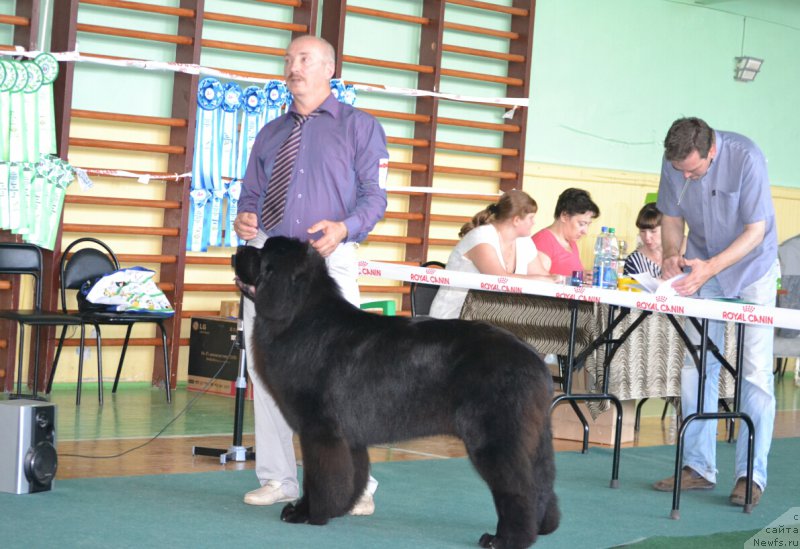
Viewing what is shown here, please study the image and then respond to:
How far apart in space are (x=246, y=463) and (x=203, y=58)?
3.43 metres

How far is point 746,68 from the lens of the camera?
32.4 ft

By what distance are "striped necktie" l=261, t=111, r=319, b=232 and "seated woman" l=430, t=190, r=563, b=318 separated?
6.68ft

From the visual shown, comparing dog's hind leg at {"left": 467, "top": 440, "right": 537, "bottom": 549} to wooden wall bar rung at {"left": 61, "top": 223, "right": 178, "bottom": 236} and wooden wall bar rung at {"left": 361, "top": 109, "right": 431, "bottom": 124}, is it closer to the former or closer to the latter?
wooden wall bar rung at {"left": 61, "top": 223, "right": 178, "bottom": 236}

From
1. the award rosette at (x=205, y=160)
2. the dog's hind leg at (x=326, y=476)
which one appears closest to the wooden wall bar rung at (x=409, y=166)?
the award rosette at (x=205, y=160)

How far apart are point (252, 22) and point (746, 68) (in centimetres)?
499

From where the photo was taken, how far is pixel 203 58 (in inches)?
277

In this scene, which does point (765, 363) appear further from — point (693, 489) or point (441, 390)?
point (441, 390)

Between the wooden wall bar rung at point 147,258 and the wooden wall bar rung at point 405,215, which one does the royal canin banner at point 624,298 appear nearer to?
the wooden wall bar rung at point 147,258

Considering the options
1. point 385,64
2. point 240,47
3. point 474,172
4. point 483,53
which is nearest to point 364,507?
point 240,47

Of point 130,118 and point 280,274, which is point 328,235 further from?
point 130,118

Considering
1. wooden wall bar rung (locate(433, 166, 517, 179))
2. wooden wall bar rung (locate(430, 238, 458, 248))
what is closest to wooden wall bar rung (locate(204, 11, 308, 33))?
wooden wall bar rung (locate(433, 166, 517, 179))

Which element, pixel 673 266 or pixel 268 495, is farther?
pixel 673 266

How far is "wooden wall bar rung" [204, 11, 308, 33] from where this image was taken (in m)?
6.88

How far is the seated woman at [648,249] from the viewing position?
6750 mm
